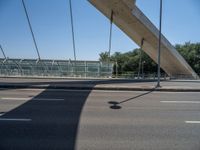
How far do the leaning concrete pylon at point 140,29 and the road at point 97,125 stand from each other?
23228 millimetres

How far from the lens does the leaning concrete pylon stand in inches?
1324

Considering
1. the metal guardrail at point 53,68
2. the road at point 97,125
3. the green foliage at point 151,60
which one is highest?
the green foliage at point 151,60

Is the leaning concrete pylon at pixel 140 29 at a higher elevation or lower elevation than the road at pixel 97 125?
higher

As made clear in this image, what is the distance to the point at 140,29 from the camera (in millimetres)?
37750

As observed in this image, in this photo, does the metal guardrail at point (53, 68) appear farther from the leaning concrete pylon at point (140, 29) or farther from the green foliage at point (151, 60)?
the green foliage at point (151, 60)

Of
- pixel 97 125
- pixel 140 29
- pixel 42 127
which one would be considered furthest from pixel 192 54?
pixel 42 127

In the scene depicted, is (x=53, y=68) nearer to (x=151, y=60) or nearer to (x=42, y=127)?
(x=42, y=127)

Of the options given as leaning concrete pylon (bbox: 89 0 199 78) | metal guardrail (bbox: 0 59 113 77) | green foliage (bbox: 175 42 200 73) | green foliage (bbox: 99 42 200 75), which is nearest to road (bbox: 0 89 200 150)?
leaning concrete pylon (bbox: 89 0 199 78)

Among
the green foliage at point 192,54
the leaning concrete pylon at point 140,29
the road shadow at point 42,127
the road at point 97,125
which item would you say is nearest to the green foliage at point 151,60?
the green foliage at point 192,54

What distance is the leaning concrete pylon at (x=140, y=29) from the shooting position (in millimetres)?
33625

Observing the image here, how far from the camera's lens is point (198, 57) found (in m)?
76.7

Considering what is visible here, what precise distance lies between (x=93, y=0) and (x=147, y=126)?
28.7m

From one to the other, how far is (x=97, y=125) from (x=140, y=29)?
3163 cm

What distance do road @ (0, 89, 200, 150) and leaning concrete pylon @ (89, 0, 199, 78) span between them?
23228 millimetres
